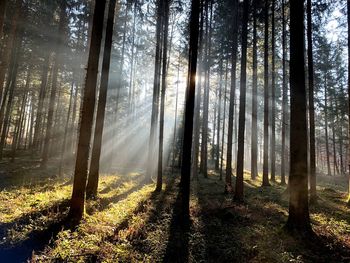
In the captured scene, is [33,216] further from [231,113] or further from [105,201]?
[231,113]

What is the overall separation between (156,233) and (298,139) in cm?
497

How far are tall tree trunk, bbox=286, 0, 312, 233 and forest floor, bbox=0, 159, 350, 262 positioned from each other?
0.54 metres

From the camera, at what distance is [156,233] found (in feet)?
23.0

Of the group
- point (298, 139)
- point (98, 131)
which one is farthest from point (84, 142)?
point (298, 139)

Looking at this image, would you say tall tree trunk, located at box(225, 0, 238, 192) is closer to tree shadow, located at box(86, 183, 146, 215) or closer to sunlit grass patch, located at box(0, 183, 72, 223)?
tree shadow, located at box(86, 183, 146, 215)

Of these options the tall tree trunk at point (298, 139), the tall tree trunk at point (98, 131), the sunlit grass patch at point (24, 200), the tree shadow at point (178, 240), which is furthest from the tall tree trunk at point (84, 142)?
the tall tree trunk at point (298, 139)

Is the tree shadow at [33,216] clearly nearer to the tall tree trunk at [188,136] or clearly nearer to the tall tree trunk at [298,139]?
the tall tree trunk at [188,136]

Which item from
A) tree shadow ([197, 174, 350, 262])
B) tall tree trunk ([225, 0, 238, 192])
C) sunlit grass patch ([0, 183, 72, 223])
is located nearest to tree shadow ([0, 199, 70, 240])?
sunlit grass patch ([0, 183, 72, 223])

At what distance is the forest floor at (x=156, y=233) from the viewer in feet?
18.4

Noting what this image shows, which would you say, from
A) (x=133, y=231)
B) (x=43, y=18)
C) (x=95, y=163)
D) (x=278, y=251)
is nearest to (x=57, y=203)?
(x=95, y=163)

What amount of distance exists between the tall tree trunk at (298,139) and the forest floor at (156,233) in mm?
542

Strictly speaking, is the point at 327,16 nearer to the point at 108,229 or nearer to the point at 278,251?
the point at 278,251

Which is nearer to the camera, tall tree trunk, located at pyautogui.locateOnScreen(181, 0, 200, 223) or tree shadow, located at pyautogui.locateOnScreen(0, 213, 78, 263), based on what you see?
tree shadow, located at pyautogui.locateOnScreen(0, 213, 78, 263)

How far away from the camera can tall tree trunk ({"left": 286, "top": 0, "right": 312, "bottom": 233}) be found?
7445 mm
